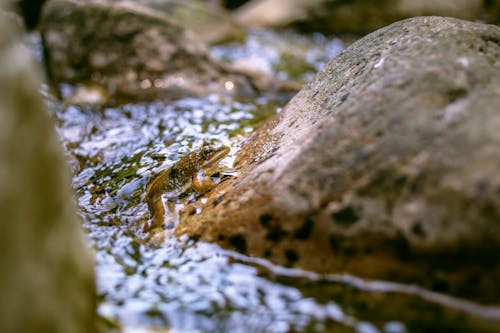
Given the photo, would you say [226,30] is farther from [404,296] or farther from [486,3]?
[404,296]

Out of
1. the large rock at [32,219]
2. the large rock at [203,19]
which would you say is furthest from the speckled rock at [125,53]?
the large rock at [32,219]

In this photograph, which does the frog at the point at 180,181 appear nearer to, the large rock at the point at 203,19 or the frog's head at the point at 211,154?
the frog's head at the point at 211,154

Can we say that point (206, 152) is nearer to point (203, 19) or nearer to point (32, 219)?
point (32, 219)

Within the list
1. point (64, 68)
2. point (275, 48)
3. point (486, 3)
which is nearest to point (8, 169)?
point (64, 68)

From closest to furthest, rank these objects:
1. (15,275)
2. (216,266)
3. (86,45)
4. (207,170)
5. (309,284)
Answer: (15,275), (309,284), (216,266), (207,170), (86,45)

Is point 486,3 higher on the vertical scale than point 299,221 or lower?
higher

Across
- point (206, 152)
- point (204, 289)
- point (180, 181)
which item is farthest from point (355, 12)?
point (204, 289)
